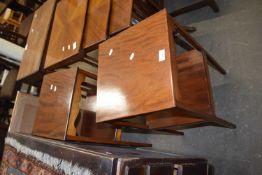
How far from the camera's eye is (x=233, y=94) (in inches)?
52.9

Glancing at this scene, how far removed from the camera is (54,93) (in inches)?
53.0

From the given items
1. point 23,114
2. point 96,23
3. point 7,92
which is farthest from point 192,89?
point 7,92

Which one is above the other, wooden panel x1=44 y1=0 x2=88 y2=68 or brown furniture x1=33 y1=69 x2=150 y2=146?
wooden panel x1=44 y1=0 x2=88 y2=68

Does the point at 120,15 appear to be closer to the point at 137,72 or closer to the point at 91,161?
the point at 137,72

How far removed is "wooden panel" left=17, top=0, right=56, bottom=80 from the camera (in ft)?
5.89

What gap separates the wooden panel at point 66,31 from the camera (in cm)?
145

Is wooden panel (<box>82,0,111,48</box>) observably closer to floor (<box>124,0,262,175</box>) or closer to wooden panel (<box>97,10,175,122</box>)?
wooden panel (<box>97,10,175,122</box>)

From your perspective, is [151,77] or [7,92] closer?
[151,77]

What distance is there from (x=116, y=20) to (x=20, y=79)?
1.23 metres

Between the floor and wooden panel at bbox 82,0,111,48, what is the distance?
0.78 m

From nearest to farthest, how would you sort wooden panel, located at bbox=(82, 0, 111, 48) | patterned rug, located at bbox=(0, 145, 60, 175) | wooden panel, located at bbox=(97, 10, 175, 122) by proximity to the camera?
wooden panel, located at bbox=(97, 10, 175, 122) → patterned rug, located at bbox=(0, 145, 60, 175) → wooden panel, located at bbox=(82, 0, 111, 48)

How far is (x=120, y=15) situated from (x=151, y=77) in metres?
0.58

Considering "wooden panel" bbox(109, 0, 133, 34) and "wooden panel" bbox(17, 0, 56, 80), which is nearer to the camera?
"wooden panel" bbox(109, 0, 133, 34)

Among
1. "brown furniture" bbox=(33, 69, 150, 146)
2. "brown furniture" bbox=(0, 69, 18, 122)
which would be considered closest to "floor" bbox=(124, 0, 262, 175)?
"brown furniture" bbox=(33, 69, 150, 146)
